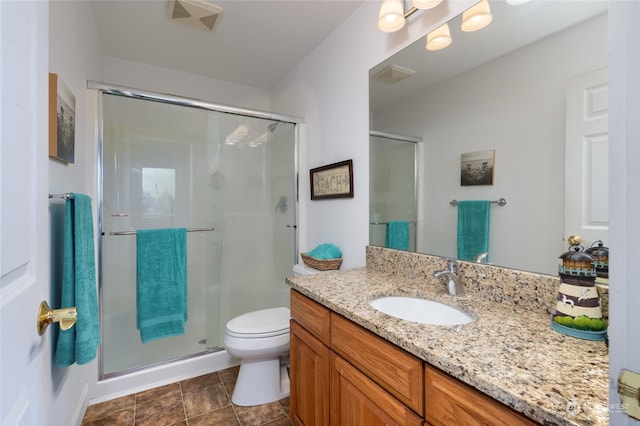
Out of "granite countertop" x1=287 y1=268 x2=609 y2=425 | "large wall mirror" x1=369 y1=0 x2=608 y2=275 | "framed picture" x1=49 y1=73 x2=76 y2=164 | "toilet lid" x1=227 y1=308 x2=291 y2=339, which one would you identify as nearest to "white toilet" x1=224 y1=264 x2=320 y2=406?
"toilet lid" x1=227 y1=308 x2=291 y2=339

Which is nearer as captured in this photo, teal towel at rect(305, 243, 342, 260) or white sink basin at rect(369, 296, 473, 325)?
white sink basin at rect(369, 296, 473, 325)

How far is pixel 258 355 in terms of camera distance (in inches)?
67.4

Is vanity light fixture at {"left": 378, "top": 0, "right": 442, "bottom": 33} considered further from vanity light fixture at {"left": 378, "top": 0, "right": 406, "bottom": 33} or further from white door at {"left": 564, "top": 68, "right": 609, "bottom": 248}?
white door at {"left": 564, "top": 68, "right": 609, "bottom": 248}

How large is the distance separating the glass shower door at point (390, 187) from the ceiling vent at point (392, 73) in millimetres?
320

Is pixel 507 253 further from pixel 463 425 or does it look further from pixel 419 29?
pixel 419 29

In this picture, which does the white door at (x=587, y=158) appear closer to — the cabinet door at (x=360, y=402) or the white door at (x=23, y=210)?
the cabinet door at (x=360, y=402)

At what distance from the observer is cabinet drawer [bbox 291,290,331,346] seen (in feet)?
3.75

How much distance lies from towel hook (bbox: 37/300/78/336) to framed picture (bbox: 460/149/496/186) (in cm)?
139

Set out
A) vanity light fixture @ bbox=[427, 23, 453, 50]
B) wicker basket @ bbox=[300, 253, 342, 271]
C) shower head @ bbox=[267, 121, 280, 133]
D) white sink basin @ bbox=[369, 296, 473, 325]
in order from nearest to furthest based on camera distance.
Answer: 1. white sink basin @ bbox=[369, 296, 473, 325]
2. vanity light fixture @ bbox=[427, 23, 453, 50]
3. wicker basket @ bbox=[300, 253, 342, 271]
4. shower head @ bbox=[267, 121, 280, 133]

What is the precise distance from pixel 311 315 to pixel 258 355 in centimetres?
71

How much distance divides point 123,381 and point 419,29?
2.72m

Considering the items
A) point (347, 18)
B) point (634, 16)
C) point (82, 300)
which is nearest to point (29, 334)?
point (82, 300)

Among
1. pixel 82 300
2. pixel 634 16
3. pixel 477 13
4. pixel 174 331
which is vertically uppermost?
pixel 477 13

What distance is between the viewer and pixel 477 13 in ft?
3.81
